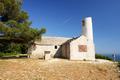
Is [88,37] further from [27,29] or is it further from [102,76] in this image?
[102,76]

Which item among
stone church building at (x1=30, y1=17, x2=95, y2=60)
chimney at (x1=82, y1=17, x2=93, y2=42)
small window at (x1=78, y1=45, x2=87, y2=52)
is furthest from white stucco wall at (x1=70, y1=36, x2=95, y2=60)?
chimney at (x1=82, y1=17, x2=93, y2=42)

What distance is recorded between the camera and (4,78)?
14141 millimetres

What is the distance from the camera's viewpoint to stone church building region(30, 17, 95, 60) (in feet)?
94.3

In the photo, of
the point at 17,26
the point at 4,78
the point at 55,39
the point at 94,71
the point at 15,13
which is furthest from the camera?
the point at 55,39

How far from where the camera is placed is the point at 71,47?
28.5 meters

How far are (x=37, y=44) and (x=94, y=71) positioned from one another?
16.5m

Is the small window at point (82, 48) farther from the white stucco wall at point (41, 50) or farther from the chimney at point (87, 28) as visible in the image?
the white stucco wall at point (41, 50)

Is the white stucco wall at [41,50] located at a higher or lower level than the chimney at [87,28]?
lower

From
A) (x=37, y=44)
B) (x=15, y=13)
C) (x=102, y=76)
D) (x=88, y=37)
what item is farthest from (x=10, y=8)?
(x=102, y=76)

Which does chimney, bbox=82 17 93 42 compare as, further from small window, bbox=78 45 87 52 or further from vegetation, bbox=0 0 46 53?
vegetation, bbox=0 0 46 53

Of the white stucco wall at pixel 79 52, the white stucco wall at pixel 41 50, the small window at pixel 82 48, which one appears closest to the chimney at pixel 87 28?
the white stucco wall at pixel 79 52

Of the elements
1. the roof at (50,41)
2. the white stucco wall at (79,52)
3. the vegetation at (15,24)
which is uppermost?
the vegetation at (15,24)

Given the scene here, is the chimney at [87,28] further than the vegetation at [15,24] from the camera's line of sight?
Yes

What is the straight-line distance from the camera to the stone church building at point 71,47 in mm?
28734
